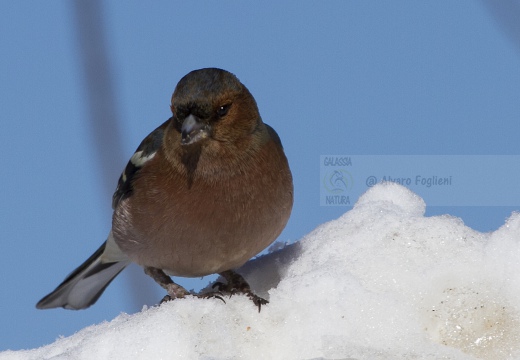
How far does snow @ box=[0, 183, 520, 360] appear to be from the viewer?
2639 mm

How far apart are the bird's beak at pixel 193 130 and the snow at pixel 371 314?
0.61m

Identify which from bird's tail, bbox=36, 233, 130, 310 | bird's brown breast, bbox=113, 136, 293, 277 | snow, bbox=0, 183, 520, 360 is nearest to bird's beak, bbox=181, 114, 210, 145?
bird's brown breast, bbox=113, 136, 293, 277

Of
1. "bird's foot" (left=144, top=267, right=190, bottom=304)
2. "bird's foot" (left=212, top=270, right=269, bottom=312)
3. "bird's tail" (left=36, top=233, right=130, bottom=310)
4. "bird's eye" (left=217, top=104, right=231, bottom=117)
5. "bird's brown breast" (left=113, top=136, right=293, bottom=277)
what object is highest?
"bird's eye" (left=217, top=104, right=231, bottom=117)

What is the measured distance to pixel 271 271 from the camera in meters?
3.62

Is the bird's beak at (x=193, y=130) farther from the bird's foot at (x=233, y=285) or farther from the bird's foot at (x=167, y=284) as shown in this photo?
the bird's foot at (x=167, y=284)

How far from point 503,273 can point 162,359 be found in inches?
47.7

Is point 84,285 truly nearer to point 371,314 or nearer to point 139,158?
point 139,158

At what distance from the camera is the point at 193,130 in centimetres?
306

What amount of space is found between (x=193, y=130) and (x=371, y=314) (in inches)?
38.0

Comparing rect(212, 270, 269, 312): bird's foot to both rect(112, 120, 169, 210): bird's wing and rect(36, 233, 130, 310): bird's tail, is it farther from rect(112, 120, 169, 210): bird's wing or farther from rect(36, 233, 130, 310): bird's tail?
rect(36, 233, 130, 310): bird's tail

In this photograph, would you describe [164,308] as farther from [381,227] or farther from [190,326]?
[381,227]

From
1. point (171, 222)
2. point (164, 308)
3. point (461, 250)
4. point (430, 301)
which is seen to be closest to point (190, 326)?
point (164, 308)

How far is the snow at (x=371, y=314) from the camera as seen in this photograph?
264 cm

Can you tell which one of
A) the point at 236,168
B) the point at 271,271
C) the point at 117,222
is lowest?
the point at 271,271
